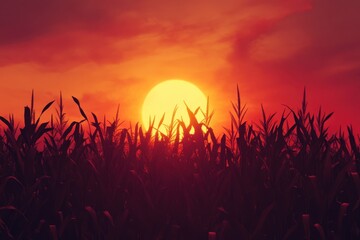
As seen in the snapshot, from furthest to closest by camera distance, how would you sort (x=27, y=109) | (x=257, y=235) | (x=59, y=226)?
(x=27, y=109) < (x=59, y=226) < (x=257, y=235)

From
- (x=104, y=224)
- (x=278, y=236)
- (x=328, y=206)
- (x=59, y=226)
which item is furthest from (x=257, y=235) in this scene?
(x=59, y=226)

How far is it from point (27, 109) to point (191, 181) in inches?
65.5

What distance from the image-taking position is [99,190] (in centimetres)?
394

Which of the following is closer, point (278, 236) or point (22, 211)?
point (278, 236)

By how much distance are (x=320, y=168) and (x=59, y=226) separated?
2.13 meters

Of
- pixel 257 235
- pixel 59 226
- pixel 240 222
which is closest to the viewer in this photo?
pixel 257 235

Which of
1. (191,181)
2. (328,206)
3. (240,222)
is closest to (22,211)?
(191,181)

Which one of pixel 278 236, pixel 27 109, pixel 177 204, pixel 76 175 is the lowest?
pixel 278 236

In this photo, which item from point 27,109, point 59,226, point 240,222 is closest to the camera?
point 240,222

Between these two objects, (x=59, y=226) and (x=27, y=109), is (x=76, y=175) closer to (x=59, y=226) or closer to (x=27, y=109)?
(x=59, y=226)

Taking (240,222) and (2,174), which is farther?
(2,174)

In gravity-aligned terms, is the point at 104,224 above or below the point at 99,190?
below

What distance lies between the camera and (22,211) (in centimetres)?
391

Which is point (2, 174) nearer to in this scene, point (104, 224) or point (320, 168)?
point (104, 224)
